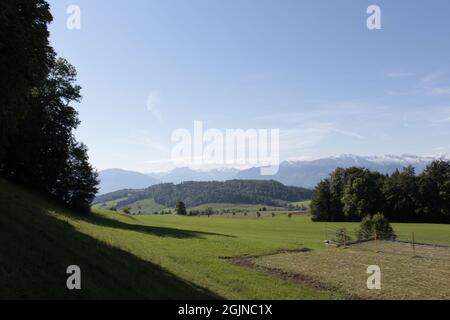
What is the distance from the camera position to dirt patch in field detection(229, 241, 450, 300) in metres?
20.9

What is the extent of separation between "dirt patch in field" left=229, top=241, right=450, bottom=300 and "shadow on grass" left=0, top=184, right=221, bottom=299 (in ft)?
28.1

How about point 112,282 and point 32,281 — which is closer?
point 32,281

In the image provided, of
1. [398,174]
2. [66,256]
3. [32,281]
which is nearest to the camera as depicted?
[32,281]

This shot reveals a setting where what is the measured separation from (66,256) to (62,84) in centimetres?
4607

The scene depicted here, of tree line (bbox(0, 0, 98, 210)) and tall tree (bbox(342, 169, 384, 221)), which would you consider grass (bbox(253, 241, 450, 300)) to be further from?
tall tree (bbox(342, 169, 384, 221))

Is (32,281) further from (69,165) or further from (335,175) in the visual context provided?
(335,175)

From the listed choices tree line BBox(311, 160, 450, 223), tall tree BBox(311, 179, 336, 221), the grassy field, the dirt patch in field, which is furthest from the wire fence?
tall tree BBox(311, 179, 336, 221)

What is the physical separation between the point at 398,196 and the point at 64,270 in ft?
369

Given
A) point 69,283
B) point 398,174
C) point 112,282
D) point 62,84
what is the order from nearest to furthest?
point 69,283 → point 112,282 → point 62,84 → point 398,174

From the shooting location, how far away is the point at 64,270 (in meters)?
13.7

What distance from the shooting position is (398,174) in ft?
393

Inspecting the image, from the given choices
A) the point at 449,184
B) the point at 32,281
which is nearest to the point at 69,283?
Result: the point at 32,281

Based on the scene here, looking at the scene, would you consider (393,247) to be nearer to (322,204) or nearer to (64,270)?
(64,270)

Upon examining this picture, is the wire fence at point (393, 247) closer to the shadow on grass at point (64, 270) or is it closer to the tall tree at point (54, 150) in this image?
the shadow on grass at point (64, 270)
